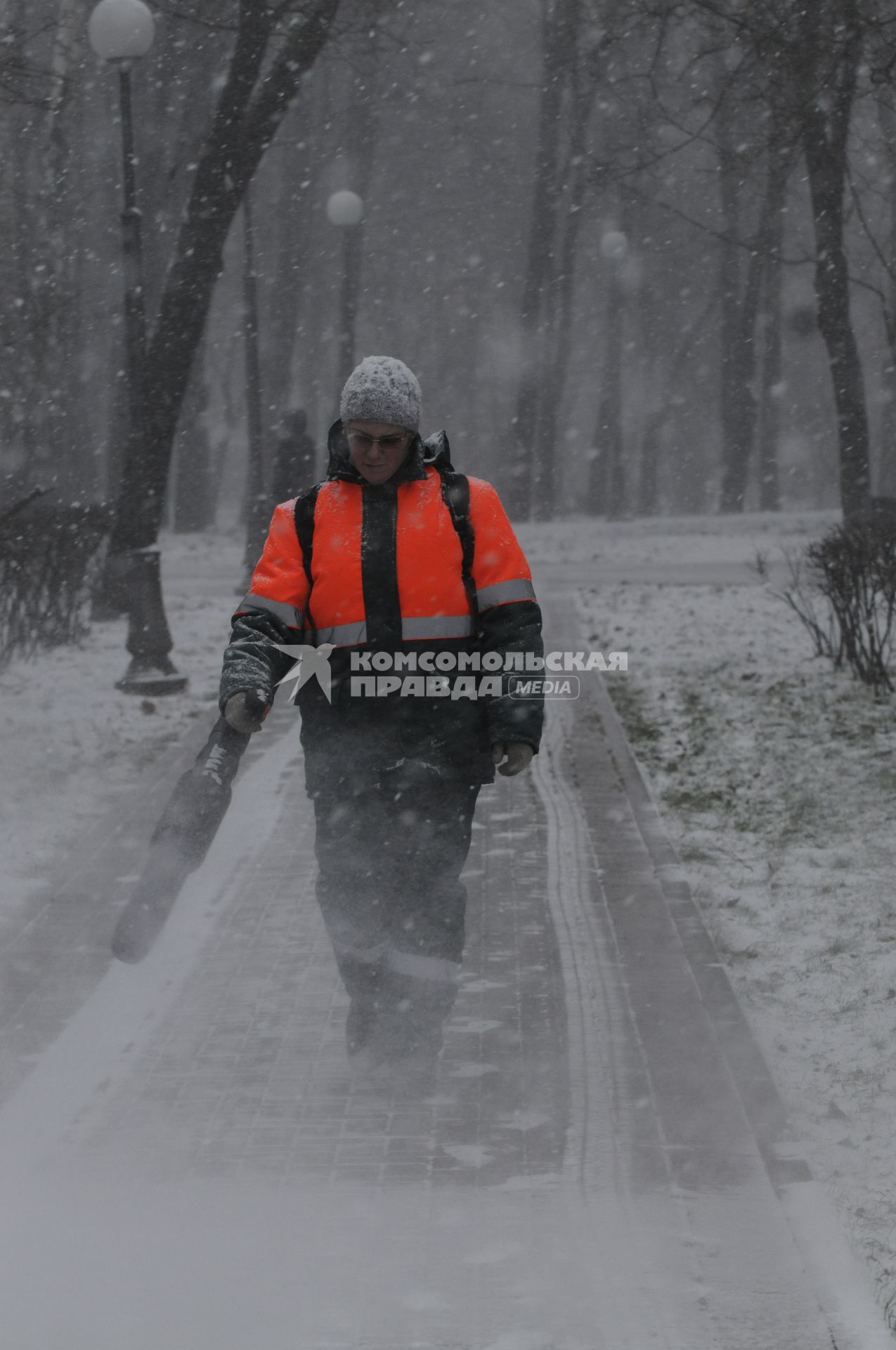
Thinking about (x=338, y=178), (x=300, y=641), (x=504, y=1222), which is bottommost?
(x=504, y=1222)

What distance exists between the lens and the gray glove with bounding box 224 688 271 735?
399cm

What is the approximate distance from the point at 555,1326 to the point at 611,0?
12.6 m

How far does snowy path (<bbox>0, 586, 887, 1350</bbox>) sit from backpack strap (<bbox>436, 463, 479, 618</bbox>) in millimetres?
1360

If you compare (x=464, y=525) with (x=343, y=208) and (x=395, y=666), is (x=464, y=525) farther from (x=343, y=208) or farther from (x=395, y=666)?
(x=343, y=208)

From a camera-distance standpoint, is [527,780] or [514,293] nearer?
[527,780]

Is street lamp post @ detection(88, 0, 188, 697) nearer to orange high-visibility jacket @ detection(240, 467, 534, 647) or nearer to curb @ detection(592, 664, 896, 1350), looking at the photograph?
curb @ detection(592, 664, 896, 1350)

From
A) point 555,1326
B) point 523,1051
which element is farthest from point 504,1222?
point 523,1051

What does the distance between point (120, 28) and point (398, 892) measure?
28.9ft

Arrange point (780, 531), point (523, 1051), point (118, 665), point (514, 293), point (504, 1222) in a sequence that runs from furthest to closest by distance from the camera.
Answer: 1. point (514, 293)
2. point (780, 531)
3. point (118, 665)
4. point (523, 1051)
5. point (504, 1222)

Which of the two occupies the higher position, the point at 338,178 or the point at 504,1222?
the point at 338,178

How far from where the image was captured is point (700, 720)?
10.5m

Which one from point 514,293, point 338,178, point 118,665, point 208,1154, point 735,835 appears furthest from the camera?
point 514,293

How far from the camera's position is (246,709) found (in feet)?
13.1

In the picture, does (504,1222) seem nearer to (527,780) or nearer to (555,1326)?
(555,1326)
